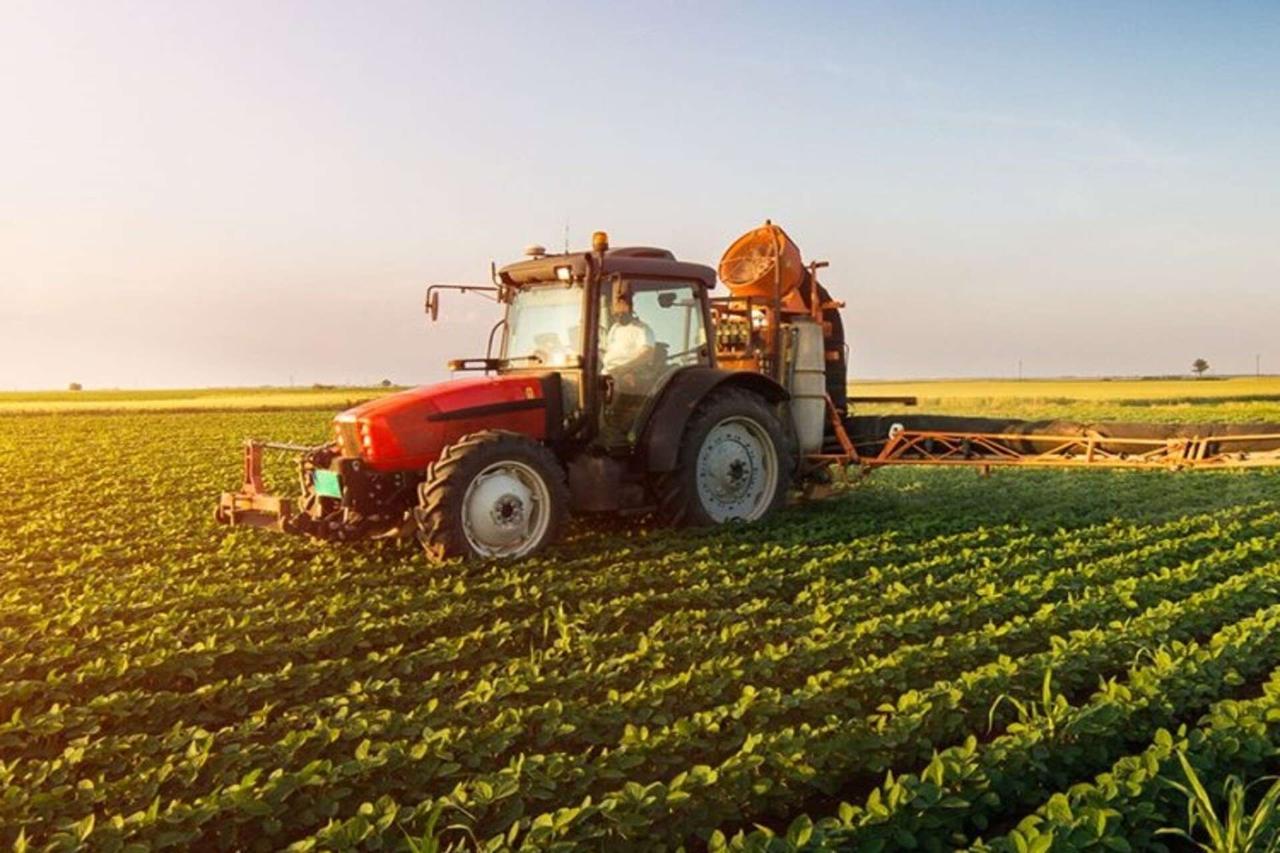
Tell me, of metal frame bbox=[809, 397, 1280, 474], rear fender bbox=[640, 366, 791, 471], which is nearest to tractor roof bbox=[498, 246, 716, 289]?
rear fender bbox=[640, 366, 791, 471]

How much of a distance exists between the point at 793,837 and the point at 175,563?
6.57 meters

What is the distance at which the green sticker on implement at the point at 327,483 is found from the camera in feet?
25.8

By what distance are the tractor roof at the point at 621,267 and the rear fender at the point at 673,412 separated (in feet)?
2.61

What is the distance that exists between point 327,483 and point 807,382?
15.2 feet

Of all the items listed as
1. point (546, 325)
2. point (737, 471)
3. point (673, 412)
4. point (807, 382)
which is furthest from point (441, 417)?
point (807, 382)

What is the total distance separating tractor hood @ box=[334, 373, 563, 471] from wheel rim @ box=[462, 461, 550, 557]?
1.86 ft

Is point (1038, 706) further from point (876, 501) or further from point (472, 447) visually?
point (876, 501)

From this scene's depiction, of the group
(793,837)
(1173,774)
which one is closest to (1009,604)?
(1173,774)

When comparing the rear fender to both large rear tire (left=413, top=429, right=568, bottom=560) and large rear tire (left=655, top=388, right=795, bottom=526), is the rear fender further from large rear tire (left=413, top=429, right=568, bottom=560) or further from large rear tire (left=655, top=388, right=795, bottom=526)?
large rear tire (left=413, top=429, right=568, bottom=560)

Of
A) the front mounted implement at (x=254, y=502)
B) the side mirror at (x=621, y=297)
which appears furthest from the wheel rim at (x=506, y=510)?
the front mounted implement at (x=254, y=502)

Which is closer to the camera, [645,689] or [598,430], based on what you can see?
[645,689]

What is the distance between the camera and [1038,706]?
5.00 metres

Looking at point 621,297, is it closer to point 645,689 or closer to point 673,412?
point 673,412

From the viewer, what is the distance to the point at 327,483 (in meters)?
8.02
